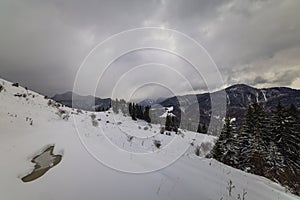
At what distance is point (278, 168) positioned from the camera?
17141 millimetres

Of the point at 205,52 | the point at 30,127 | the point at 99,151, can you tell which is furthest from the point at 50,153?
the point at 205,52

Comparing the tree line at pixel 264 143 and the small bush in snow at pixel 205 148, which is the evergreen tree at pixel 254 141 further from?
the small bush in snow at pixel 205 148

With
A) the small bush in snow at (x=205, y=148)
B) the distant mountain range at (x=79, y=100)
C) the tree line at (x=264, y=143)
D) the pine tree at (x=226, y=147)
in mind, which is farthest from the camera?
the small bush in snow at (x=205, y=148)

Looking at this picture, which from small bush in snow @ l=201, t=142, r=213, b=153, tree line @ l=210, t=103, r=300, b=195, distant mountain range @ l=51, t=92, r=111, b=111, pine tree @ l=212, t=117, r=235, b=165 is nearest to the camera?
distant mountain range @ l=51, t=92, r=111, b=111

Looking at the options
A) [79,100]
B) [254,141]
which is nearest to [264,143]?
[254,141]

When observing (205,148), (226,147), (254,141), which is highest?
(254,141)

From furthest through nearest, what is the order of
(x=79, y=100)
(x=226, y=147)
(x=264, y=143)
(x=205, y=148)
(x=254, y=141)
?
(x=205, y=148), (x=226, y=147), (x=264, y=143), (x=254, y=141), (x=79, y=100)

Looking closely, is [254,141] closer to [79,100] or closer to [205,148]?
[205,148]

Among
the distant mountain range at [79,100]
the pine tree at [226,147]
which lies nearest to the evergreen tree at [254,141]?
the pine tree at [226,147]

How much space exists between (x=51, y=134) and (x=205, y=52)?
6.69m

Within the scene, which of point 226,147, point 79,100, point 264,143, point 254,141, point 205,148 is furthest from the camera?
point 205,148

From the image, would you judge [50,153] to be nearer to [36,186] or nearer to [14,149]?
[14,149]

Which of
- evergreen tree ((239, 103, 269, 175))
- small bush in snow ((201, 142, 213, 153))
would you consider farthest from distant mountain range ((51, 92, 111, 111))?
evergreen tree ((239, 103, 269, 175))

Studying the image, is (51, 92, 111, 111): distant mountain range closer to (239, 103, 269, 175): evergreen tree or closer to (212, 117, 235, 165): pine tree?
(212, 117, 235, 165): pine tree
